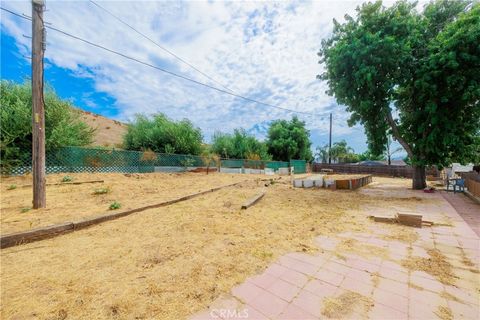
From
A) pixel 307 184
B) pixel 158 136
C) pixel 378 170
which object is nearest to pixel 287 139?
pixel 378 170

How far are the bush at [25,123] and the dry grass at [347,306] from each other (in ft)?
30.9

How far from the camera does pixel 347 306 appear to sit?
1.75 m

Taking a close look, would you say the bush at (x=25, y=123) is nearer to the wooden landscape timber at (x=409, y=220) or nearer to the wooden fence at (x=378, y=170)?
the wooden landscape timber at (x=409, y=220)

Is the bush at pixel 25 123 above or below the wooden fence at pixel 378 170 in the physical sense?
above

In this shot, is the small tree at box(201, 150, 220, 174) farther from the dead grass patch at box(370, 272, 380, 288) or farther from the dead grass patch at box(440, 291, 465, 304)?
the dead grass patch at box(440, 291, 465, 304)

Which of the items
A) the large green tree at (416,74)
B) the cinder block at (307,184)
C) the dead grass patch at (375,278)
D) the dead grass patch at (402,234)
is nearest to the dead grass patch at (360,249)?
the dead grass patch at (375,278)

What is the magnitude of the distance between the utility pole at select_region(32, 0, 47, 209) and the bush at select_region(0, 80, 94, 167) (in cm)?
364

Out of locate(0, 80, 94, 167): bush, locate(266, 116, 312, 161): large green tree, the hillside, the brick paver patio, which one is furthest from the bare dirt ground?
locate(266, 116, 312, 161): large green tree

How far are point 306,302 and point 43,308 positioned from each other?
7.23ft

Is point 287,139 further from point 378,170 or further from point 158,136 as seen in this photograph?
point 158,136

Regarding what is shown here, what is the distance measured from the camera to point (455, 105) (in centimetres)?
841

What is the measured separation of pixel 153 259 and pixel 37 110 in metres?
4.34

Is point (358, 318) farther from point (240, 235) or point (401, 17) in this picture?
point (401, 17)

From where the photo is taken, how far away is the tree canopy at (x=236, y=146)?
61.8 ft
